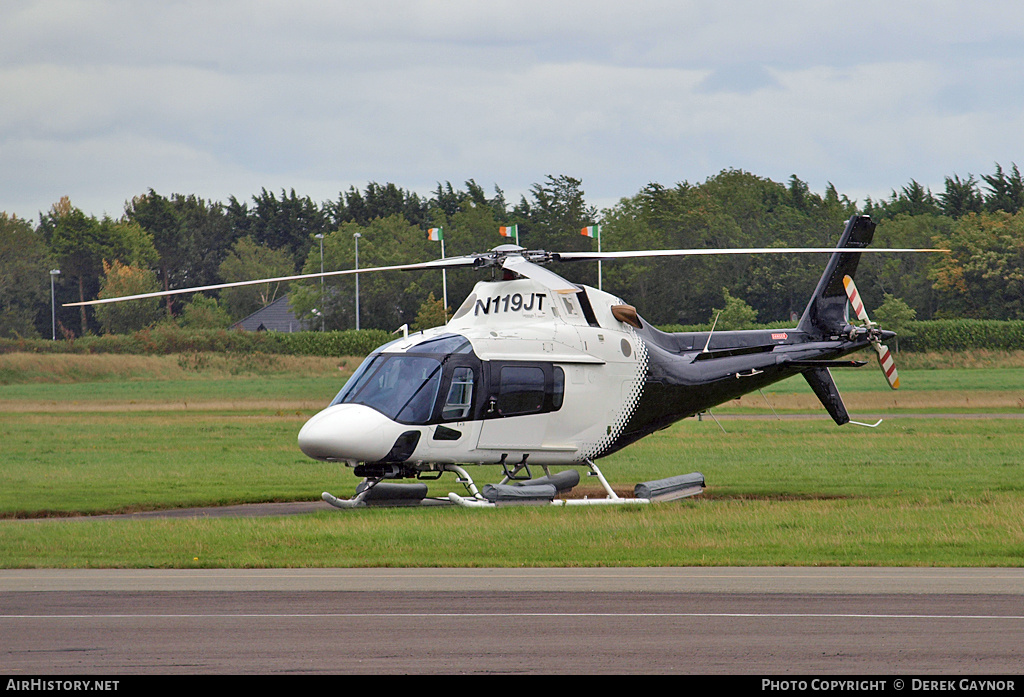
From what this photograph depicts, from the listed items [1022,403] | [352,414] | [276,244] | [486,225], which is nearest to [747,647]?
[352,414]

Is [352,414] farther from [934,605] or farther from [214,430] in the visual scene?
[214,430]

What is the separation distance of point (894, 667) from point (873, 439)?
90.1ft

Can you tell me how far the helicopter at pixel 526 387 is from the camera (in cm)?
1942

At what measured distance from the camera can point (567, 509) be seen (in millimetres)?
19578

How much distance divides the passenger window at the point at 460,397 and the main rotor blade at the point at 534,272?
2206mm

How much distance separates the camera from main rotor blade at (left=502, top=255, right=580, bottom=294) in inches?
835

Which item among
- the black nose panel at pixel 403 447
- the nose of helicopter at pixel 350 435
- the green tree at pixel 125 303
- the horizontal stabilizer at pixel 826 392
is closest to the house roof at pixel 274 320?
the green tree at pixel 125 303

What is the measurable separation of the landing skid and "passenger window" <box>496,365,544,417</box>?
1292 mm

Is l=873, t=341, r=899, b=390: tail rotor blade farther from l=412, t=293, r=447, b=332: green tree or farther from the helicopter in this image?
l=412, t=293, r=447, b=332: green tree

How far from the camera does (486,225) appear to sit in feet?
231

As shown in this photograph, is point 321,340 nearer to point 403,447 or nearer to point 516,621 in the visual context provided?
point 403,447

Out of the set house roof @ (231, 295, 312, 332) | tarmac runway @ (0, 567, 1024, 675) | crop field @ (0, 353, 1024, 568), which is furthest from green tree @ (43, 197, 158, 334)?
tarmac runway @ (0, 567, 1024, 675)

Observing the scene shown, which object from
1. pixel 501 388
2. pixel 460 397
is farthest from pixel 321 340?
pixel 460 397

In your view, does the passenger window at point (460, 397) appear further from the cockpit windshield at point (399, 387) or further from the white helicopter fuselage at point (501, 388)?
the cockpit windshield at point (399, 387)
